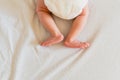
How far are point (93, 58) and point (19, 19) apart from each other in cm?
37

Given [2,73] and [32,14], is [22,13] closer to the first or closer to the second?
[32,14]

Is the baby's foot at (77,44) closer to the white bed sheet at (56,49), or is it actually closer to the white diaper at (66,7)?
the white bed sheet at (56,49)

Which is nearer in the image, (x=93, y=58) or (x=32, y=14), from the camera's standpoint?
(x=93, y=58)

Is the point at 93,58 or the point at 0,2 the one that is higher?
the point at 0,2

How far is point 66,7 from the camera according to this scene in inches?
39.4

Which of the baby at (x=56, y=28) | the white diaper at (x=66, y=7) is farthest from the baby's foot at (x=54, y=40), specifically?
the white diaper at (x=66, y=7)

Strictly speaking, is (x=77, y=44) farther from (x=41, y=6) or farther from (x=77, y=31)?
(x=41, y=6)

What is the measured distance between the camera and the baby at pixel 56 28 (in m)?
0.97

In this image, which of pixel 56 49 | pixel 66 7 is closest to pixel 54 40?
pixel 56 49

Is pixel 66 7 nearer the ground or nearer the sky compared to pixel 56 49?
nearer the sky

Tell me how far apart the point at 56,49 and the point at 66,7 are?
0.18 metres

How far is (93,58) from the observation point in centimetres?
94

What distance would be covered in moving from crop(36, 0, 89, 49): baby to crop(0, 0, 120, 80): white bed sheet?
0.07ft

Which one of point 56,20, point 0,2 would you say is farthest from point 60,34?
point 0,2
